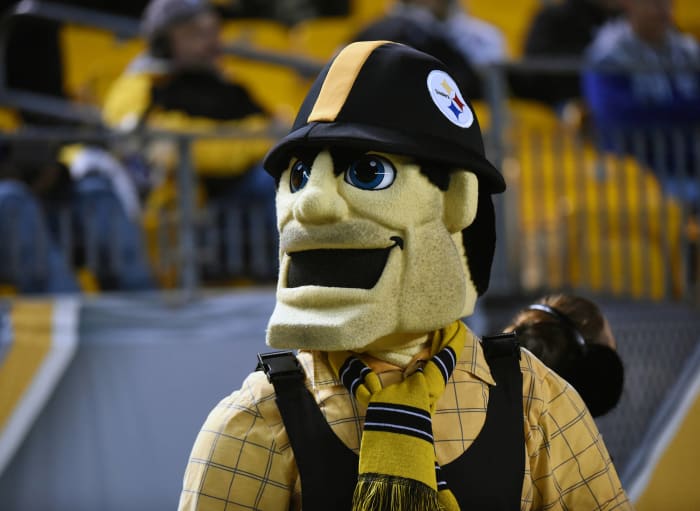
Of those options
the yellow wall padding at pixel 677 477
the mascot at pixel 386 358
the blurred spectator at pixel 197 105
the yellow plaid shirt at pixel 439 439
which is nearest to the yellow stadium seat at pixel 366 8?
the blurred spectator at pixel 197 105

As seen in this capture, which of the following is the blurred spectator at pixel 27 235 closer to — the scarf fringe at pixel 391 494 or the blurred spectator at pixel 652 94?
the blurred spectator at pixel 652 94

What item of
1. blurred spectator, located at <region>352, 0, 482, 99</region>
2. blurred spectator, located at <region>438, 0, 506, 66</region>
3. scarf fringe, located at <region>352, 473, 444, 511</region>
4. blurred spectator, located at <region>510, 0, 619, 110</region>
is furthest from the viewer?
blurred spectator, located at <region>510, 0, 619, 110</region>

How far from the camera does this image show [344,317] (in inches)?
84.0

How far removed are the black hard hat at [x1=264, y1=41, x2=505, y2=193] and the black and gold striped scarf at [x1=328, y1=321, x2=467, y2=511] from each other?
42 cm

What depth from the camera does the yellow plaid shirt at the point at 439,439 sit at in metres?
2.13

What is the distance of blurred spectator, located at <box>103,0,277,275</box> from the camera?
540 centimetres

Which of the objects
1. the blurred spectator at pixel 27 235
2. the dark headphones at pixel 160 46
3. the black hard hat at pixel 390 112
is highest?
the dark headphones at pixel 160 46

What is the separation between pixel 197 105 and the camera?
5676 mm

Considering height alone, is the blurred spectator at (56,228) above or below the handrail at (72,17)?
below

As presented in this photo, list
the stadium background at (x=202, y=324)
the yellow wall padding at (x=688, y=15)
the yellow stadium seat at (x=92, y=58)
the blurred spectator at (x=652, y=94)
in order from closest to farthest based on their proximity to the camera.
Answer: the stadium background at (x=202, y=324) → the blurred spectator at (x=652, y=94) → the yellow stadium seat at (x=92, y=58) → the yellow wall padding at (x=688, y=15)

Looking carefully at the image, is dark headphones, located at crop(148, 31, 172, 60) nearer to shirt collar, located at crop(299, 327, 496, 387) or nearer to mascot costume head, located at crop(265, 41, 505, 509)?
mascot costume head, located at crop(265, 41, 505, 509)

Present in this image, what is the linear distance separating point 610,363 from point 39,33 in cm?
658

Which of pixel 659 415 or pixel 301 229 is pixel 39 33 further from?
pixel 301 229

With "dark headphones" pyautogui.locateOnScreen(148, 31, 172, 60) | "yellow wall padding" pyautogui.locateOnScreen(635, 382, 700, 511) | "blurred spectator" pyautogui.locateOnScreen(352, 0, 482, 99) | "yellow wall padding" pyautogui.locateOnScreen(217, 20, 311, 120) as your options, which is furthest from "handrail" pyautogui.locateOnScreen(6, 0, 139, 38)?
"yellow wall padding" pyautogui.locateOnScreen(635, 382, 700, 511)
